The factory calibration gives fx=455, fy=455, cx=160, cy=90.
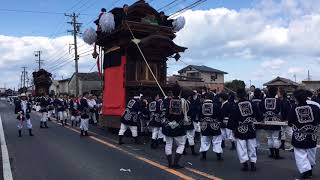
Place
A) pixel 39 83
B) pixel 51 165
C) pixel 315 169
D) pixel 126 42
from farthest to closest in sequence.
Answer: pixel 39 83
pixel 126 42
pixel 51 165
pixel 315 169

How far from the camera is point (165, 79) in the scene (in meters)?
18.5

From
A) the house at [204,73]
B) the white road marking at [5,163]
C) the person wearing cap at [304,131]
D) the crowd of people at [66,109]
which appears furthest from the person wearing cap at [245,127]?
the house at [204,73]

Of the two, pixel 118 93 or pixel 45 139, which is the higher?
pixel 118 93

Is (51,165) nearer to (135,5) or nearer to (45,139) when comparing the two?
(45,139)

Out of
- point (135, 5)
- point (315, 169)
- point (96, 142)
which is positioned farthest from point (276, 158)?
point (135, 5)

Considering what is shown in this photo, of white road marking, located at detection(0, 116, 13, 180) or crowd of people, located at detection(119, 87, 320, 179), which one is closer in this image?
crowd of people, located at detection(119, 87, 320, 179)

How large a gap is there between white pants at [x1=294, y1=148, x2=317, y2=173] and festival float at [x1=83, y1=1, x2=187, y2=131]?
8505 millimetres

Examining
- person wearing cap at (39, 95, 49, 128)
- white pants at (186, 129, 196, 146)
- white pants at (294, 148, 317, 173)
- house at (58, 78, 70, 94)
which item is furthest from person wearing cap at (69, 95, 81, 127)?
house at (58, 78, 70, 94)

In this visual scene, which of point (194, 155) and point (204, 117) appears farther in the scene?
point (194, 155)

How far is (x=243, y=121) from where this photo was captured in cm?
1006

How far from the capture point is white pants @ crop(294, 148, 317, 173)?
874 cm

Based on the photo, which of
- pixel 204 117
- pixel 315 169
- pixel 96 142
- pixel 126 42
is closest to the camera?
pixel 315 169

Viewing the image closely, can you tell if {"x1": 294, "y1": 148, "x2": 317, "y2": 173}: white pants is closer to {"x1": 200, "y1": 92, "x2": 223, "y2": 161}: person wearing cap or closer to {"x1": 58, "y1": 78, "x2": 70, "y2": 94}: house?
{"x1": 200, "y1": 92, "x2": 223, "y2": 161}: person wearing cap

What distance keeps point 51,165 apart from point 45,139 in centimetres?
647
